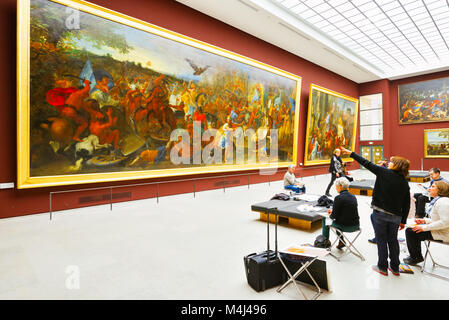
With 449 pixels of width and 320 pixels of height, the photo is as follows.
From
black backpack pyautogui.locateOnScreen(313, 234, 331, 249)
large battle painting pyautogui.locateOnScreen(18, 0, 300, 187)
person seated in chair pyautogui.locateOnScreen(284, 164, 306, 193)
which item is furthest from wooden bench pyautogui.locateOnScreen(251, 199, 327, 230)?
large battle painting pyautogui.locateOnScreen(18, 0, 300, 187)

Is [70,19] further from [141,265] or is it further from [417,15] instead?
[417,15]

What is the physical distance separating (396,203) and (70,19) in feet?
30.9

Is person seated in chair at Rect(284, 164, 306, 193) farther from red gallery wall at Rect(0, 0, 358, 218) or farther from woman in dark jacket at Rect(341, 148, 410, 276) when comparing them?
woman in dark jacket at Rect(341, 148, 410, 276)

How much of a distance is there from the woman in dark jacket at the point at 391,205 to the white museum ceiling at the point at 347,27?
9602 mm

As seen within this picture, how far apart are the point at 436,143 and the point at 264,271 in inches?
935

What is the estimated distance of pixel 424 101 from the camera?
21.0m

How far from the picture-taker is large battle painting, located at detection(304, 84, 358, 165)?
1697cm

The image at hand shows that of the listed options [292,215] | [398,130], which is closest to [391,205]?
[292,215]

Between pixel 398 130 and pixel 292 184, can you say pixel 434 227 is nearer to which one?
pixel 292 184

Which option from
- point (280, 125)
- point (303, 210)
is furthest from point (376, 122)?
point (303, 210)

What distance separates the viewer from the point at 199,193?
1150 cm

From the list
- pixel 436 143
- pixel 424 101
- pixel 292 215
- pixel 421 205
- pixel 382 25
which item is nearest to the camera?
pixel 292 215

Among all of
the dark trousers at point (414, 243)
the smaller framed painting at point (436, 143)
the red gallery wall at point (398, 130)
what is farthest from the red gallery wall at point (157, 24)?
the smaller framed painting at point (436, 143)

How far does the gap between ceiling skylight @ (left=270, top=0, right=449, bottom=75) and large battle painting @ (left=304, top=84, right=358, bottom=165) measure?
3.34 m
